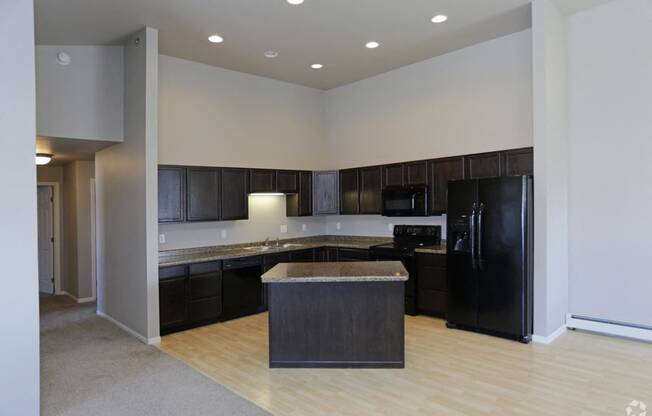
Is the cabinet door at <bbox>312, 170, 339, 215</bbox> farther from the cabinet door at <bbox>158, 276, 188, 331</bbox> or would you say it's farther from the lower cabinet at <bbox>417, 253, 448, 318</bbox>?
the cabinet door at <bbox>158, 276, 188, 331</bbox>

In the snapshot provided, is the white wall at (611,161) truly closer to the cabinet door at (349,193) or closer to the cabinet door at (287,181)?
the cabinet door at (349,193)

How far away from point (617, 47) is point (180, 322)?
5.87 meters

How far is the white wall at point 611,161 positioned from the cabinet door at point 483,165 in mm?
850

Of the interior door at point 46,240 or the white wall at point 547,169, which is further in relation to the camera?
the interior door at point 46,240

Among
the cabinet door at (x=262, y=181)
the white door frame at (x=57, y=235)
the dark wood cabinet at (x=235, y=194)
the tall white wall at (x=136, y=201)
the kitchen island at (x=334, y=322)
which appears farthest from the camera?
the white door frame at (x=57, y=235)

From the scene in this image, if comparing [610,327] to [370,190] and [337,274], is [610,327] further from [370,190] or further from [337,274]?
[370,190]

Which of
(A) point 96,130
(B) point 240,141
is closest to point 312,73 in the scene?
(B) point 240,141

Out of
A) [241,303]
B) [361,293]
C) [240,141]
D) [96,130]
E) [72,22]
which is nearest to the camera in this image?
[361,293]

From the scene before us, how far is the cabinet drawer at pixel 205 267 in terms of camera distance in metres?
5.01

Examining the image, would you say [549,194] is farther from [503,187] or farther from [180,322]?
[180,322]

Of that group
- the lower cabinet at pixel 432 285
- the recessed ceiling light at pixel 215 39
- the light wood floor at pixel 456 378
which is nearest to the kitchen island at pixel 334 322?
the light wood floor at pixel 456 378

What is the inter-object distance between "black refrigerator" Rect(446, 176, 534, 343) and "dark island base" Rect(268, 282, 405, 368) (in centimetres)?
140

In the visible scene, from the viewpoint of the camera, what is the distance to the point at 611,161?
177 inches

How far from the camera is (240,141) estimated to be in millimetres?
6219
